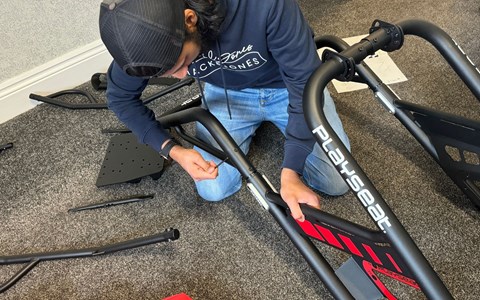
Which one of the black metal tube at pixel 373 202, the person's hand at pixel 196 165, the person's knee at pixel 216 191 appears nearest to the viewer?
the black metal tube at pixel 373 202

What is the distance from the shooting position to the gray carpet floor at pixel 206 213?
Answer: 1052 millimetres

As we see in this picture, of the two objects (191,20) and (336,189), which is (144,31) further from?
(336,189)

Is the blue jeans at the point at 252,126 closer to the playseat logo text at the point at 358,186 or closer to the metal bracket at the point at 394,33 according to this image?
the metal bracket at the point at 394,33

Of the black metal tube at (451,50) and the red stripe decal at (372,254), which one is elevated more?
the black metal tube at (451,50)

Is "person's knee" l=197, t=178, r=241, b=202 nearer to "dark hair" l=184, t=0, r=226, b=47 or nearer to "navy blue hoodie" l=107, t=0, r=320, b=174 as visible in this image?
"navy blue hoodie" l=107, t=0, r=320, b=174

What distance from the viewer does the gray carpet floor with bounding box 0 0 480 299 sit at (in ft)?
3.45

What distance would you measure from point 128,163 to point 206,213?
304mm

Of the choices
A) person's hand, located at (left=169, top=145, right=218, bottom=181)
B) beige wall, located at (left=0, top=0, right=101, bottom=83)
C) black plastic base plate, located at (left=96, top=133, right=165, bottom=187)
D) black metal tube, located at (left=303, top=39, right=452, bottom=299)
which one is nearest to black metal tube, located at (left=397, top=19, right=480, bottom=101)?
black metal tube, located at (left=303, top=39, right=452, bottom=299)

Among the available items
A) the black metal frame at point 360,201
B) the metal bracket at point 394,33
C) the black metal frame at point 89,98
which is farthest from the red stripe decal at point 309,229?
the black metal frame at point 89,98

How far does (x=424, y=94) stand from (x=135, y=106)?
0.90 meters

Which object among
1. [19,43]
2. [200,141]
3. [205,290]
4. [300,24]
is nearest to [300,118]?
[300,24]

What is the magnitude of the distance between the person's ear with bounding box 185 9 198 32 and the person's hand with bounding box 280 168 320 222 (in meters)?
0.33

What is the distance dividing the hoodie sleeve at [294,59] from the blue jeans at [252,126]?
0.25m

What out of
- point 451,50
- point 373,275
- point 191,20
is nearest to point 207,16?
point 191,20
